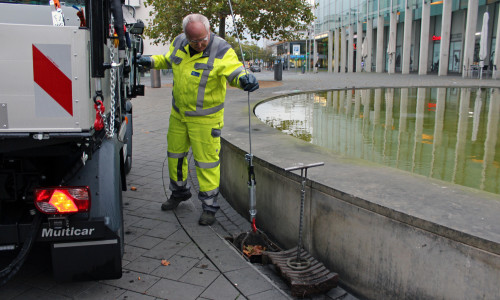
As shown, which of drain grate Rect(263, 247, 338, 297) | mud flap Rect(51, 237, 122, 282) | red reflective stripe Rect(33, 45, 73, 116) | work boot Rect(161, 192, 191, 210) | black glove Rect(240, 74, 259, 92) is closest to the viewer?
red reflective stripe Rect(33, 45, 73, 116)

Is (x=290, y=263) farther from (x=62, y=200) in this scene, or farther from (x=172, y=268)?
(x=62, y=200)

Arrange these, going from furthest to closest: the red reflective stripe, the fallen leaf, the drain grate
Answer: the fallen leaf, the drain grate, the red reflective stripe

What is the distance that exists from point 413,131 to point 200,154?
16.2 feet

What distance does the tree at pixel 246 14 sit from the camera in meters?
19.9

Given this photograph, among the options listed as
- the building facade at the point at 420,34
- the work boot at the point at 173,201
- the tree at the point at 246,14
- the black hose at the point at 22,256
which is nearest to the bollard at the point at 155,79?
the tree at the point at 246,14

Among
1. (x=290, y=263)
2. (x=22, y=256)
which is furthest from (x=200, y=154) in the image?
(x=22, y=256)

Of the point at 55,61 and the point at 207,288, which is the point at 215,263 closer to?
the point at 207,288

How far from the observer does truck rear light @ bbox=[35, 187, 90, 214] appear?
250 centimetres

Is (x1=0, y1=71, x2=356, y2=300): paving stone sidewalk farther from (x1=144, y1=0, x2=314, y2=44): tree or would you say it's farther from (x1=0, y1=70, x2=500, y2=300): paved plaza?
(x1=144, y1=0, x2=314, y2=44): tree

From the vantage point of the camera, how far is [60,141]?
2.38m

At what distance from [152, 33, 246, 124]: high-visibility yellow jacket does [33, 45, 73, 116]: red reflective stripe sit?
165 centimetres

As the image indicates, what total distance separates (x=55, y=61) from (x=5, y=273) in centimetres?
126

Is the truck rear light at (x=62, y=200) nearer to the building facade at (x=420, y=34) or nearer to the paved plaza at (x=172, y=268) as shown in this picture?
the paved plaza at (x=172, y=268)

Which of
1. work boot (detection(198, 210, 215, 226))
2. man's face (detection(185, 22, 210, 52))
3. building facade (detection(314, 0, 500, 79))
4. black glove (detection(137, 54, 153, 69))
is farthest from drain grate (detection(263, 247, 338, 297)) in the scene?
building facade (detection(314, 0, 500, 79))
